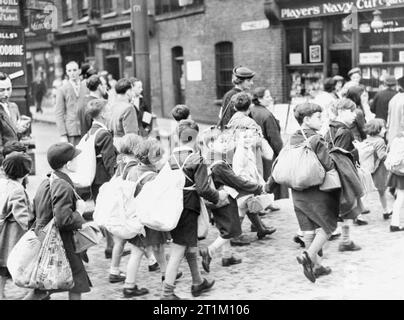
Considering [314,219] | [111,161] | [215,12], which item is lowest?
[314,219]

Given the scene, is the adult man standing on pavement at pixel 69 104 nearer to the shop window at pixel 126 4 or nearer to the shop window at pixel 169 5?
the shop window at pixel 169 5

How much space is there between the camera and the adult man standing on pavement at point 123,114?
7703 mm

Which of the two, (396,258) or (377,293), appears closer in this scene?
(377,293)

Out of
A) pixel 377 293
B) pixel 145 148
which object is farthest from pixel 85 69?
pixel 377 293

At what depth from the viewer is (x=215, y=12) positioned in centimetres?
1998

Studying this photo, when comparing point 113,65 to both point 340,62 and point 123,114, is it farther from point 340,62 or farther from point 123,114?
point 123,114

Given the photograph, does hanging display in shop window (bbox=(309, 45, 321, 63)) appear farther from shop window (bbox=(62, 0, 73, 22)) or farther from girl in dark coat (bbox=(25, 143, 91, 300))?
shop window (bbox=(62, 0, 73, 22))

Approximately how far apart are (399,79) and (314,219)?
29.9 ft

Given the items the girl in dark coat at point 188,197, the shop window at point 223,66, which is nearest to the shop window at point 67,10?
the shop window at point 223,66

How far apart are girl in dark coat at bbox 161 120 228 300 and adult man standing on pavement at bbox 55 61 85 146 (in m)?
3.64

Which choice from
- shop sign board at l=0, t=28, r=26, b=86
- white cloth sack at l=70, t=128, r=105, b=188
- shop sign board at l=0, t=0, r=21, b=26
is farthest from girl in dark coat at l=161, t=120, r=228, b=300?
shop sign board at l=0, t=0, r=21, b=26

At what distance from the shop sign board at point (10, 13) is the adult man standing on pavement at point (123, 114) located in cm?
376

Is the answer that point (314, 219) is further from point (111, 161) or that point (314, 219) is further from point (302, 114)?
point (111, 161)
